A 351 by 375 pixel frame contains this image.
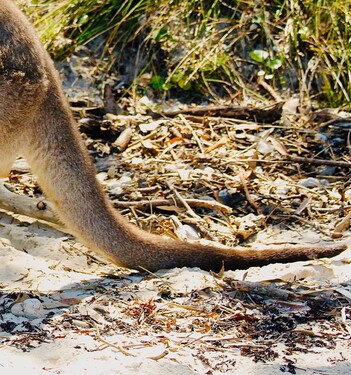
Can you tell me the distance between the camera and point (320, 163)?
6.35 meters

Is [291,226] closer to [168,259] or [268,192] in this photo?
[268,192]

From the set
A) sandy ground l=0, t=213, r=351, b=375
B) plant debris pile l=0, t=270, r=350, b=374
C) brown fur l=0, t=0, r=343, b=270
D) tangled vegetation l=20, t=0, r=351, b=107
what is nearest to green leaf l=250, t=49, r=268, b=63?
tangled vegetation l=20, t=0, r=351, b=107

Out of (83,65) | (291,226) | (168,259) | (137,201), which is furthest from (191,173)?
(83,65)

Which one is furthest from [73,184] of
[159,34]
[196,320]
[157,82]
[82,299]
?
[159,34]

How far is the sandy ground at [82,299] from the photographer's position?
12.3 feet

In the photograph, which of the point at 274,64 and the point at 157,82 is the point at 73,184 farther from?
the point at 274,64

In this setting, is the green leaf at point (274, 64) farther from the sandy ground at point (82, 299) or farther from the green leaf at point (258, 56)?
the sandy ground at point (82, 299)

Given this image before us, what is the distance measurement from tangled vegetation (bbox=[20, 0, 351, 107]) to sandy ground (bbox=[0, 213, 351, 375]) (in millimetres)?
2400

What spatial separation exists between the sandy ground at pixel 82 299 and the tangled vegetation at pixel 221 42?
7.87 feet

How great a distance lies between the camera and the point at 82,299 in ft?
14.8

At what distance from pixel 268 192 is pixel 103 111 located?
195 centimetres

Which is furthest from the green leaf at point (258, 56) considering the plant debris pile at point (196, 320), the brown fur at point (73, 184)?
the plant debris pile at point (196, 320)

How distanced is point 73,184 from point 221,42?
3421 mm

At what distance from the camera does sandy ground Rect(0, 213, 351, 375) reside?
148 inches
